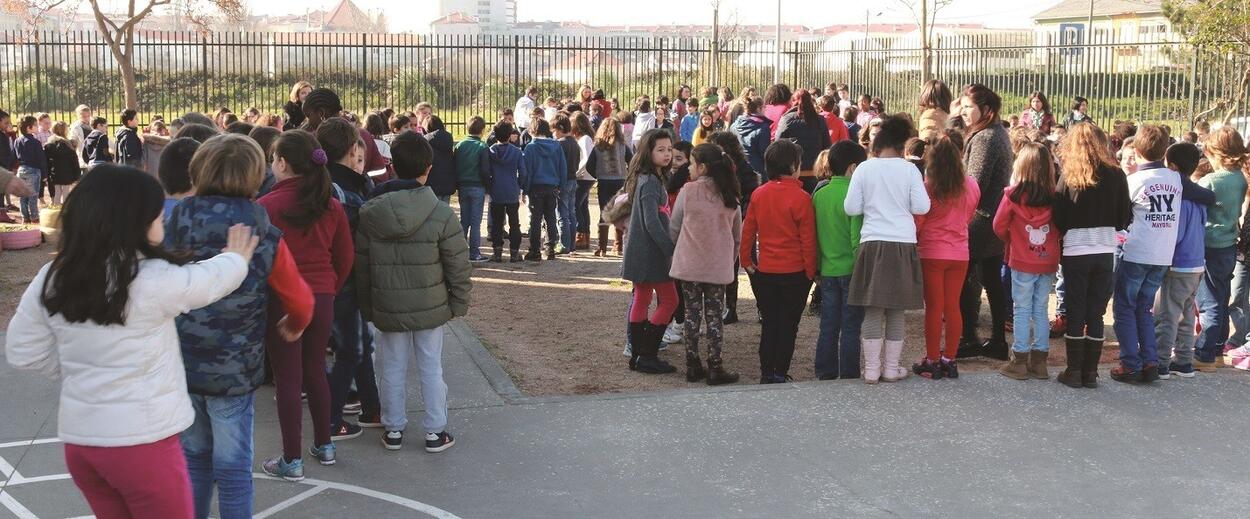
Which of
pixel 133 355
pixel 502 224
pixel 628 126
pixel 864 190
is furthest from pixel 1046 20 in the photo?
pixel 133 355

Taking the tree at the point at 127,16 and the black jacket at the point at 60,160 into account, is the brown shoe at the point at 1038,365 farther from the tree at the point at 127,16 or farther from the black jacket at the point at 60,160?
the tree at the point at 127,16

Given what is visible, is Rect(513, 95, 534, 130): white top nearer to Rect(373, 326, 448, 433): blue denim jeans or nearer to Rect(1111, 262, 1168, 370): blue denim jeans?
Rect(1111, 262, 1168, 370): blue denim jeans

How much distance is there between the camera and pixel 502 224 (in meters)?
13.4

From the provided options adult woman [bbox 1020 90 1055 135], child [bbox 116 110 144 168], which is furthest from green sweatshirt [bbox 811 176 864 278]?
child [bbox 116 110 144 168]

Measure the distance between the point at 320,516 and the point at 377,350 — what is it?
11.2ft

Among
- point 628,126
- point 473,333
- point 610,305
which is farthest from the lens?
point 628,126

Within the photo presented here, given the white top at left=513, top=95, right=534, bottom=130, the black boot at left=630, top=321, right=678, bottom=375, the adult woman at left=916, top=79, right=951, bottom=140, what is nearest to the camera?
the black boot at left=630, top=321, right=678, bottom=375

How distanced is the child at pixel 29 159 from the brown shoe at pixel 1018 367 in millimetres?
13584

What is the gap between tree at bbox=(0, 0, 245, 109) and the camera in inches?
958

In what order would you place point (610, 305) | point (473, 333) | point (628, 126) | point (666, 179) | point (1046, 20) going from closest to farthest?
1. point (666, 179)
2. point (473, 333)
3. point (610, 305)
4. point (628, 126)
5. point (1046, 20)

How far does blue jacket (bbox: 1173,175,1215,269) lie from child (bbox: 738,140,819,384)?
2.27 m

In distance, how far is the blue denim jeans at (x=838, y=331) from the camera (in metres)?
7.48

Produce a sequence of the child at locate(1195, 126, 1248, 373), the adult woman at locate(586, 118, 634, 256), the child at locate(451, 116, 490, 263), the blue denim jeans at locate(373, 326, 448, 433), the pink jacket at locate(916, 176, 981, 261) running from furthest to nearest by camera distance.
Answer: the adult woman at locate(586, 118, 634, 256) → the child at locate(451, 116, 490, 263) → the child at locate(1195, 126, 1248, 373) → the pink jacket at locate(916, 176, 981, 261) → the blue denim jeans at locate(373, 326, 448, 433)

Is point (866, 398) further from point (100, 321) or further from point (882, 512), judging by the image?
point (100, 321)
